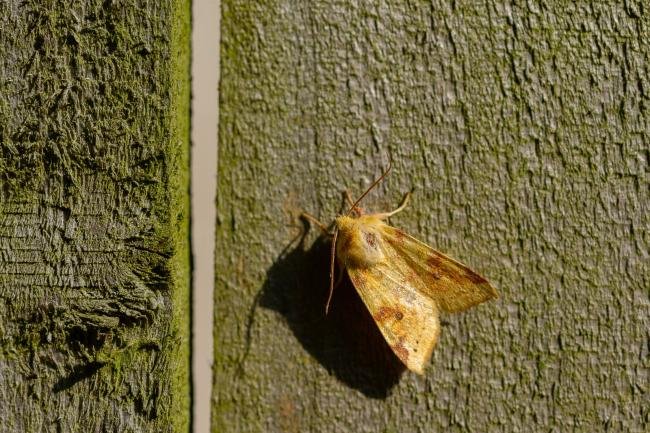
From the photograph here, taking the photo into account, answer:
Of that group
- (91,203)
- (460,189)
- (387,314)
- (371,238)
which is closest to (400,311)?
(387,314)

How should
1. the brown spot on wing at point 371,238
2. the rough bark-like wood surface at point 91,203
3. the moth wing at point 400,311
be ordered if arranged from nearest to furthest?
the rough bark-like wood surface at point 91,203, the moth wing at point 400,311, the brown spot on wing at point 371,238

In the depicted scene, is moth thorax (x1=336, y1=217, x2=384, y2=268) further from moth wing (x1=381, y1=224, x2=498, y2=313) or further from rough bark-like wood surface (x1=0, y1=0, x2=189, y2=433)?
rough bark-like wood surface (x1=0, y1=0, x2=189, y2=433)

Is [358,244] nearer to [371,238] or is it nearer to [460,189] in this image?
[371,238]

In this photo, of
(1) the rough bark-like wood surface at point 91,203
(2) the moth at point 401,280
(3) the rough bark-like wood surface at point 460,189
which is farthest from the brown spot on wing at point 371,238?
(1) the rough bark-like wood surface at point 91,203

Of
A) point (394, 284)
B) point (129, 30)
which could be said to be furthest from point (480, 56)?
point (129, 30)

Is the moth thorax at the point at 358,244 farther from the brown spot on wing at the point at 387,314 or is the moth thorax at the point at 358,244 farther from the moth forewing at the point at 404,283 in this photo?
the brown spot on wing at the point at 387,314
